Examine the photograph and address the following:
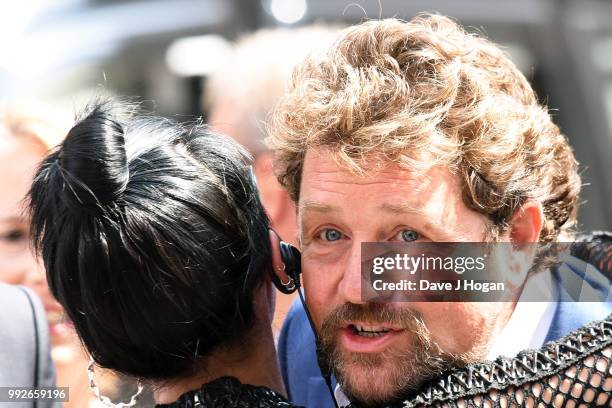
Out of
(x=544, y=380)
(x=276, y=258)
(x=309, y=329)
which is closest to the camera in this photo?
(x=544, y=380)

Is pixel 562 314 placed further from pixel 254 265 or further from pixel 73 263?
pixel 73 263

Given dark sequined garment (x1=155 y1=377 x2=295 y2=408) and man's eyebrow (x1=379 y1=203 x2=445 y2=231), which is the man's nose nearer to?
man's eyebrow (x1=379 y1=203 x2=445 y2=231)

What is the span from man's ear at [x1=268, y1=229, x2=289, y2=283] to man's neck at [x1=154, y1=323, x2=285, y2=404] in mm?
124

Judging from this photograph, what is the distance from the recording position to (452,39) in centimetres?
219

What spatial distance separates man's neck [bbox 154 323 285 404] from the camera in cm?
198

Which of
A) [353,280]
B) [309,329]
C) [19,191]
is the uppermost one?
[353,280]

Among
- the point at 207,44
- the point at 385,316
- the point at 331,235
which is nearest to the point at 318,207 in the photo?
the point at 331,235

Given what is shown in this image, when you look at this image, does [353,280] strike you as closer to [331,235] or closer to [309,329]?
[331,235]

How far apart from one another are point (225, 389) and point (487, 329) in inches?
22.2

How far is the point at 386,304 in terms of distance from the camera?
1.90 m

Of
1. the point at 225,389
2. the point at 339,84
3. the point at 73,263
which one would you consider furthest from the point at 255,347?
the point at 339,84

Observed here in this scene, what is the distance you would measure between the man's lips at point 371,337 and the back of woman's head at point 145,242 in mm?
238

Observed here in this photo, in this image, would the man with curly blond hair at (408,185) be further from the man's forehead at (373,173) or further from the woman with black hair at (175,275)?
the woman with black hair at (175,275)

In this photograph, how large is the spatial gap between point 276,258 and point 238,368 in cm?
25
